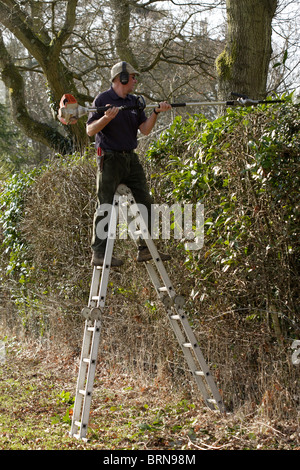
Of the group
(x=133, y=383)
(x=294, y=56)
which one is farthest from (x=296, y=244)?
(x=294, y=56)

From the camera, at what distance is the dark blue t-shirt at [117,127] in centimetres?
500

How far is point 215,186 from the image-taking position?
16.7 ft

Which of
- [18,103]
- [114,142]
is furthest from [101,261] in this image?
[18,103]

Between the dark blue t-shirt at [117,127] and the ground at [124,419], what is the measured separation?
236 cm

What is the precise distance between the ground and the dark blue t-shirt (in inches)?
92.9

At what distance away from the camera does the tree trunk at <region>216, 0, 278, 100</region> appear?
7.16 meters

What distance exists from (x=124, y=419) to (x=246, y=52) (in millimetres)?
4572

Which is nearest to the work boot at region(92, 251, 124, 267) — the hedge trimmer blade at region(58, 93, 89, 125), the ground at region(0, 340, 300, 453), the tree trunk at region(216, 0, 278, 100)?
the hedge trimmer blade at region(58, 93, 89, 125)

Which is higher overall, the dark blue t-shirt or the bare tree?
the bare tree

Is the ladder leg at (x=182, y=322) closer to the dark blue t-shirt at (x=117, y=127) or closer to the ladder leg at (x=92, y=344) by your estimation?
the ladder leg at (x=92, y=344)

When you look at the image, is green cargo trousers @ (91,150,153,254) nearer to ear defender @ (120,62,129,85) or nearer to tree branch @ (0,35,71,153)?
ear defender @ (120,62,129,85)

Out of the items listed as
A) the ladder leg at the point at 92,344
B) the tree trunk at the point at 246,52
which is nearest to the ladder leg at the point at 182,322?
the ladder leg at the point at 92,344
